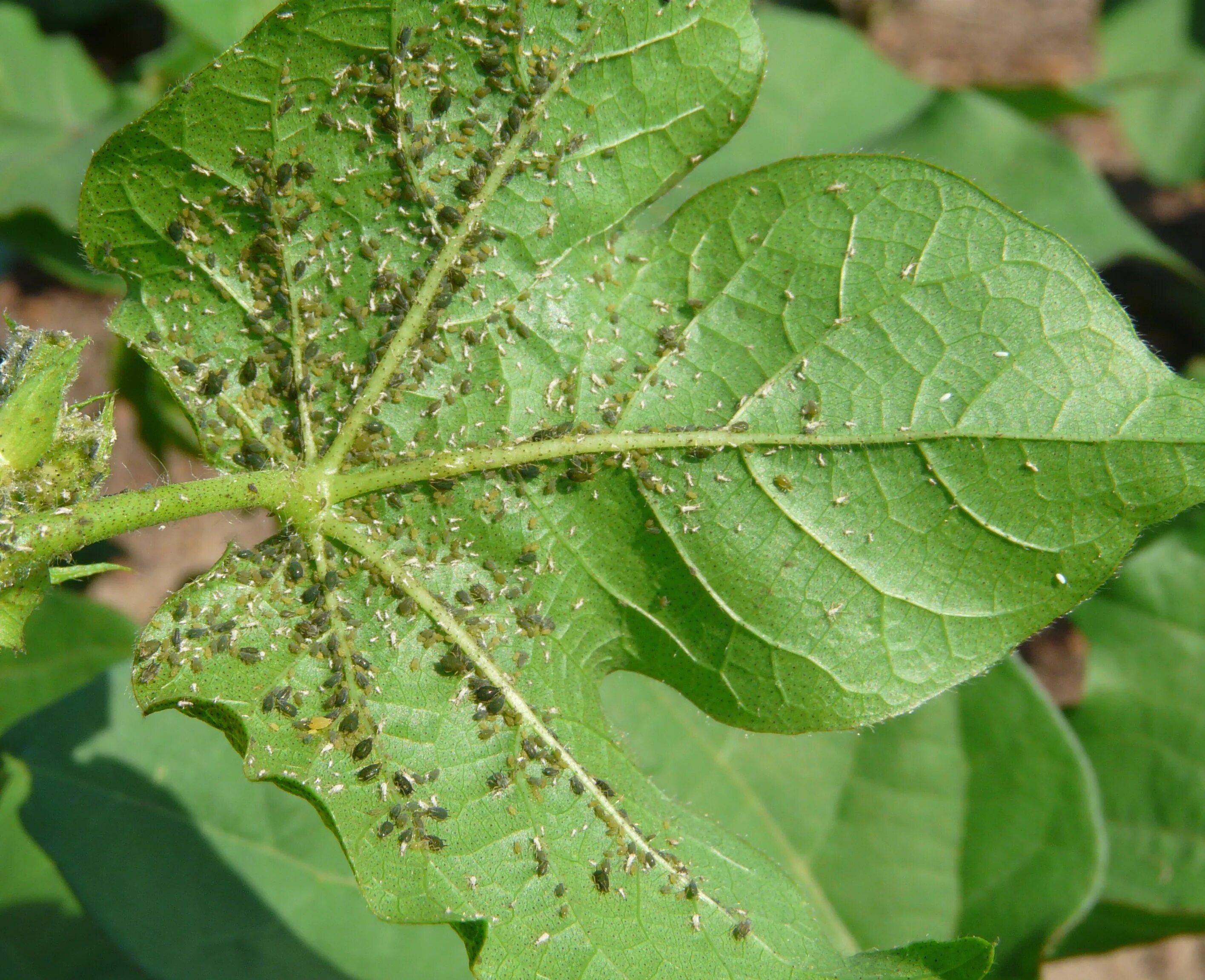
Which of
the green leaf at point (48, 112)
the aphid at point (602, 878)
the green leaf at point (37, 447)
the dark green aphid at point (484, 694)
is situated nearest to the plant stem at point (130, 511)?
the green leaf at point (37, 447)

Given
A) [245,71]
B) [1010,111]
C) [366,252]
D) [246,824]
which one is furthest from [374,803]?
[1010,111]

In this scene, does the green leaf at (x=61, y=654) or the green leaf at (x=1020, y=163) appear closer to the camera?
the green leaf at (x=61, y=654)

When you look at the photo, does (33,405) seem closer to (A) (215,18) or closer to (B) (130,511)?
(B) (130,511)

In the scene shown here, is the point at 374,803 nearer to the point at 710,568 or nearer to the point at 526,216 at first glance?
the point at 710,568

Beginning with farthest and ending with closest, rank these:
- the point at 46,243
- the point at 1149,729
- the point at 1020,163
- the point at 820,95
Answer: the point at 820,95
the point at 46,243
the point at 1020,163
the point at 1149,729

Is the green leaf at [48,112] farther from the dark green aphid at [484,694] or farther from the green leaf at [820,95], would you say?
the dark green aphid at [484,694]

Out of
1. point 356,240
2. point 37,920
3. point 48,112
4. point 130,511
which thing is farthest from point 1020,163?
point 37,920

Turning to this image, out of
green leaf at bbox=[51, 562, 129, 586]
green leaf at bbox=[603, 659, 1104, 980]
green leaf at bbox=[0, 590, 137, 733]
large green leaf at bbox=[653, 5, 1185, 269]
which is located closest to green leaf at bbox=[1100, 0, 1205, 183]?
large green leaf at bbox=[653, 5, 1185, 269]
